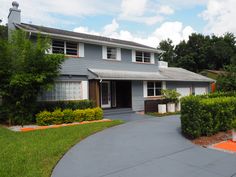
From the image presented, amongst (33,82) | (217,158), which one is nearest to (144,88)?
(33,82)

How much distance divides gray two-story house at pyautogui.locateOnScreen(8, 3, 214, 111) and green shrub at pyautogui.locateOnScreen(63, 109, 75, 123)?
231 cm

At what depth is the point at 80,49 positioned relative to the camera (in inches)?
607

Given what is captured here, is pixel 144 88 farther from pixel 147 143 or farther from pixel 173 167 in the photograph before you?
pixel 173 167

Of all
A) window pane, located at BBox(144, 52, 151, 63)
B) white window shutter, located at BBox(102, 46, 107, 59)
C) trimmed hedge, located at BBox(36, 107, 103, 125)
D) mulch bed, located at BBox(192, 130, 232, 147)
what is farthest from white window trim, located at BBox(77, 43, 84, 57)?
mulch bed, located at BBox(192, 130, 232, 147)

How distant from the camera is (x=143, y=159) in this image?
5.80 meters

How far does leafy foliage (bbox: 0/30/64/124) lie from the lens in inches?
435

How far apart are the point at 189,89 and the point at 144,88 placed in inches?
261

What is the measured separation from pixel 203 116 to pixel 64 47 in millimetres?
10318

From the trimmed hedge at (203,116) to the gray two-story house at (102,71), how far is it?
296 inches

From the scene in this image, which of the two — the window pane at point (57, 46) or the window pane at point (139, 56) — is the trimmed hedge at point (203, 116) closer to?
the window pane at point (57, 46)

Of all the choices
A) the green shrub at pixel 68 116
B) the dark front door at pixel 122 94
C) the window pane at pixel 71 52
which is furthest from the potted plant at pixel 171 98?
the green shrub at pixel 68 116

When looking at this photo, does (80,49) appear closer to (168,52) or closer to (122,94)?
(122,94)

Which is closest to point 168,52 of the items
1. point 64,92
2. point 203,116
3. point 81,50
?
point 81,50

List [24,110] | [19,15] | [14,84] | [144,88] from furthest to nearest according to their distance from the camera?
[144,88], [19,15], [24,110], [14,84]
